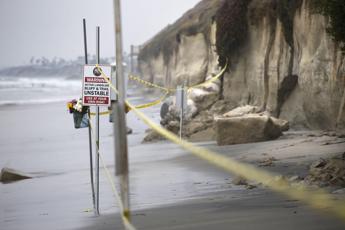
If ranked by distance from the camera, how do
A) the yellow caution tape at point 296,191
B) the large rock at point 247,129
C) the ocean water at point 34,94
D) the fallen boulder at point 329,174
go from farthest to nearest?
the ocean water at point 34,94
the large rock at point 247,129
the fallen boulder at point 329,174
the yellow caution tape at point 296,191

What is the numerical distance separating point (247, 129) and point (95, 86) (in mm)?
6517

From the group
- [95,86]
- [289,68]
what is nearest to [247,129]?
[289,68]

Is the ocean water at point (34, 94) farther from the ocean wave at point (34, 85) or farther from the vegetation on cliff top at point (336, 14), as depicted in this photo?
the vegetation on cliff top at point (336, 14)

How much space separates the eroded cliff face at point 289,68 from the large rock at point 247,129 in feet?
4.18

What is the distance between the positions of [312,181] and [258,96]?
12.2 m

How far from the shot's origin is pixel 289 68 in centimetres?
1825

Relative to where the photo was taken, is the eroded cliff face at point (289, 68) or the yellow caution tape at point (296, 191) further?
the eroded cliff face at point (289, 68)

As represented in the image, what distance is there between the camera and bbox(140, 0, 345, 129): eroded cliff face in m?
14.3

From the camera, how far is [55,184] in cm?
1191

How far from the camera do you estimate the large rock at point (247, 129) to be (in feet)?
47.7

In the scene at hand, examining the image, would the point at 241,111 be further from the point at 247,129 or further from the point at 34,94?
the point at 34,94

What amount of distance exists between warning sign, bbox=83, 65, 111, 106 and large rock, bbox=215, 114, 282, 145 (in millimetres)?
6416

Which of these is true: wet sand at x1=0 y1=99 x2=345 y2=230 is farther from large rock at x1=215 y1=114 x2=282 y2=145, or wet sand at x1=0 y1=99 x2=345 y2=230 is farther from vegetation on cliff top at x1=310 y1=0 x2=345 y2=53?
vegetation on cliff top at x1=310 y1=0 x2=345 y2=53

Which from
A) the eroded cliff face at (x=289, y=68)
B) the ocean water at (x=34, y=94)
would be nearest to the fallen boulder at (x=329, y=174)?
the eroded cliff face at (x=289, y=68)
